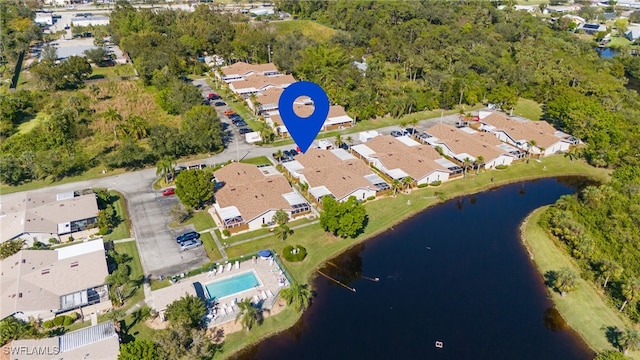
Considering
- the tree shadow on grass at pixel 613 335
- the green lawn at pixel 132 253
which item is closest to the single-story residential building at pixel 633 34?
the tree shadow on grass at pixel 613 335

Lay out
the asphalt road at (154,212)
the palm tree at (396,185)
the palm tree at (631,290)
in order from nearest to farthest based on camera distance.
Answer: the palm tree at (631,290), the asphalt road at (154,212), the palm tree at (396,185)

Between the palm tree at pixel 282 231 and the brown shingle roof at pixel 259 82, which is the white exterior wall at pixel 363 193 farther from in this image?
the brown shingle roof at pixel 259 82

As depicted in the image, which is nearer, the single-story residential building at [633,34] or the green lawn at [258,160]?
the green lawn at [258,160]

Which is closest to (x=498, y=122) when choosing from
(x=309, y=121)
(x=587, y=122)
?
(x=587, y=122)

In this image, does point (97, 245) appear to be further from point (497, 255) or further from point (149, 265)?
point (497, 255)

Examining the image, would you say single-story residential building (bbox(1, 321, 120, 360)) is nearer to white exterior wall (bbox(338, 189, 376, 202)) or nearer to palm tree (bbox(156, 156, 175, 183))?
palm tree (bbox(156, 156, 175, 183))

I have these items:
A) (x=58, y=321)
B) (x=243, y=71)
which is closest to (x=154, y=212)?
(x=58, y=321)
